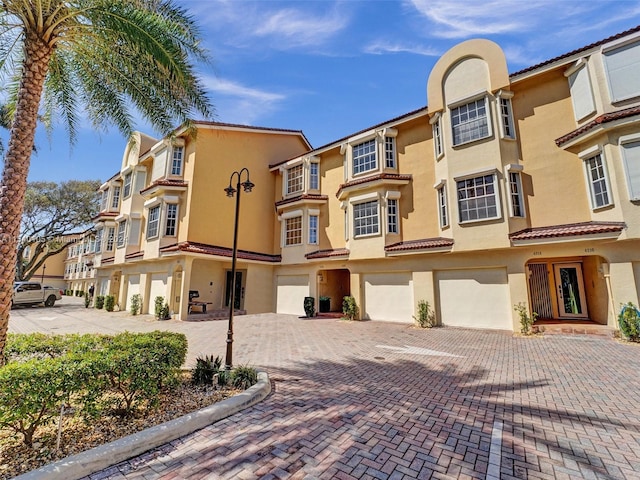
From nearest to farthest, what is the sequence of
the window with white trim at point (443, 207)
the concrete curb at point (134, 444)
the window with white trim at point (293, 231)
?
1. the concrete curb at point (134, 444)
2. the window with white trim at point (443, 207)
3. the window with white trim at point (293, 231)

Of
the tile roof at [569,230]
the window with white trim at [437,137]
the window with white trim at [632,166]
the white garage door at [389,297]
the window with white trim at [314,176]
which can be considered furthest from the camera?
the window with white trim at [314,176]

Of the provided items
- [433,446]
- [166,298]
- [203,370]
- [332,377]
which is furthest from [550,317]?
[166,298]

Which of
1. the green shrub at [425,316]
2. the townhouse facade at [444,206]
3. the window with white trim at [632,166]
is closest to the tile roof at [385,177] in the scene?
the townhouse facade at [444,206]

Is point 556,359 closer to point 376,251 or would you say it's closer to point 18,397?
point 376,251

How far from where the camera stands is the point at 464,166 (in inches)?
551

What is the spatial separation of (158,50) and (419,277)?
1369 cm

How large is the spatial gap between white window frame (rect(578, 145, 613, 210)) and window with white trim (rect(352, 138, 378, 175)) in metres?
9.33

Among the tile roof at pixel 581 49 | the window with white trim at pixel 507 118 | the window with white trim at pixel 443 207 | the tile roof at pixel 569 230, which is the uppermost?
the tile roof at pixel 581 49

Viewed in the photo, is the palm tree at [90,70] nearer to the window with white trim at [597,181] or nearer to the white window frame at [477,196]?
the white window frame at [477,196]

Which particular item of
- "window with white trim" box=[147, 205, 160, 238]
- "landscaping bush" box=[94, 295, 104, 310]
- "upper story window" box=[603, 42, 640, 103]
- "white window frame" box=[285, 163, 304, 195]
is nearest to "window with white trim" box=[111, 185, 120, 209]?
"landscaping bush" box=[94, 295, 104, 310]

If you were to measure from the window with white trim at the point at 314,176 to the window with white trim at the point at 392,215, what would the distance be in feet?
19.2

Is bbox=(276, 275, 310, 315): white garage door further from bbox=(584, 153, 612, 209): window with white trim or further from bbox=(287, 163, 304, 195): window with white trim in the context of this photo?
bbox=(584, 153, 612, 209): window with white trim

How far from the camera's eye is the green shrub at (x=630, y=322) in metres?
9.74

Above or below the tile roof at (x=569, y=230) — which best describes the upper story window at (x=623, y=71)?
above
